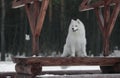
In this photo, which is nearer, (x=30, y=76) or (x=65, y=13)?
(x=30, y=76)

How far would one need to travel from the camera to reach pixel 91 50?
2312 cm

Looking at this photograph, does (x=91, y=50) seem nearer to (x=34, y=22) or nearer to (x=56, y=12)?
(x=56, y=12)

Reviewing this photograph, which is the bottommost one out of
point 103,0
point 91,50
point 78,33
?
point 91,50

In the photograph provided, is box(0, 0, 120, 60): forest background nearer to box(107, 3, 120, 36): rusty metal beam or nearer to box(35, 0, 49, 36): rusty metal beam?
box(107, 3, 120, 36): rusty metal beam

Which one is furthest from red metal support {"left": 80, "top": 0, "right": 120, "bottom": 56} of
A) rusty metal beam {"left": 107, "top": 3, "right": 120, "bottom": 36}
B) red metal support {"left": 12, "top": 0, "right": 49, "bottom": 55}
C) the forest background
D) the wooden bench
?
the forest background

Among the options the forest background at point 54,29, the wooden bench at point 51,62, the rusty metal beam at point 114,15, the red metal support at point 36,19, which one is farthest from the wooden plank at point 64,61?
the forest background at point 54,29

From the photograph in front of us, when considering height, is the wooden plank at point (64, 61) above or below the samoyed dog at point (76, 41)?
below

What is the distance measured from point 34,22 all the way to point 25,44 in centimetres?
1640

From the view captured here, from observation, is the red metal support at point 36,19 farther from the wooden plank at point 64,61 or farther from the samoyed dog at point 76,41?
the samoyed dog at point 76,41

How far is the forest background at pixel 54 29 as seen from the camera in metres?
22.8

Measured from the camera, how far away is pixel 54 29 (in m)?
23.2

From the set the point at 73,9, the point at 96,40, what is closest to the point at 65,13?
the point at 73,9

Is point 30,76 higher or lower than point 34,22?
lower

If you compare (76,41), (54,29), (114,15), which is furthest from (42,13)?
(54,29)
